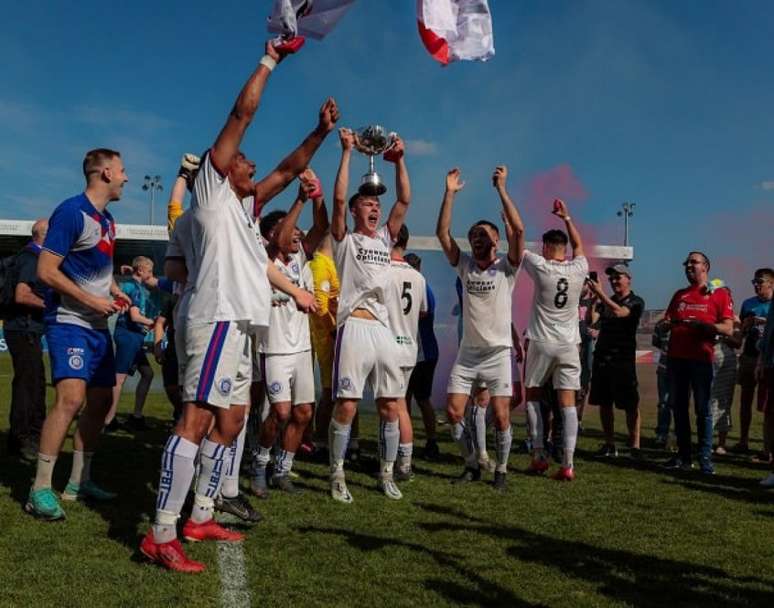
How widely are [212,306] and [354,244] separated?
85.1 inches

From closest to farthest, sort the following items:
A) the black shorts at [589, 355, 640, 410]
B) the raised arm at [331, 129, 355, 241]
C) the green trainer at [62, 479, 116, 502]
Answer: the green trainer at [62, 479, 116, 502]
the raised arm at [331, 129, 355, 241]
the black shorts at [589, 355, 640, 410]

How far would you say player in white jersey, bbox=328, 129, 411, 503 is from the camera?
18.6 ft

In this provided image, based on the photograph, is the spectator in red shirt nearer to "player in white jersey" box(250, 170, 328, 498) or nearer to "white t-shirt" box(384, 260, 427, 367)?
"white t-shirt" box(384, 260, 427, 367)

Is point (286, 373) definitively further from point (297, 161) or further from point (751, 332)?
point (751, 332)

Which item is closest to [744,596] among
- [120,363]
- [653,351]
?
[120,363]

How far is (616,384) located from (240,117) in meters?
6.19

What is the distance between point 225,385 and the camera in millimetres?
3859

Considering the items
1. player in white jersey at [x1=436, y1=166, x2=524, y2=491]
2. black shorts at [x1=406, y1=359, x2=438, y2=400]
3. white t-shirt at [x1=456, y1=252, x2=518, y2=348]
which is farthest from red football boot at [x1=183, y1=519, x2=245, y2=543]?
black shorts at [x1=406, y1=359, x2=438, y2=400]

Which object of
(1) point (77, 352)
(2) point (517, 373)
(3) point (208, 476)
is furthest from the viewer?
(2) point (517, 373)

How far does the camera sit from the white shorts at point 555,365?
7008 mm

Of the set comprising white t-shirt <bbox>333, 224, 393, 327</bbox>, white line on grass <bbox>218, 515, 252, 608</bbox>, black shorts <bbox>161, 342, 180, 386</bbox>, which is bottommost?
white line on grass <bbox>218, 515, 252, 608</bbox>

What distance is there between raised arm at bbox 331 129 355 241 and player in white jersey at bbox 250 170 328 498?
0.42 feet

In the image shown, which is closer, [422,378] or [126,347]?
[422,378]

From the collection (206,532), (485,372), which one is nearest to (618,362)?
(485,372)
